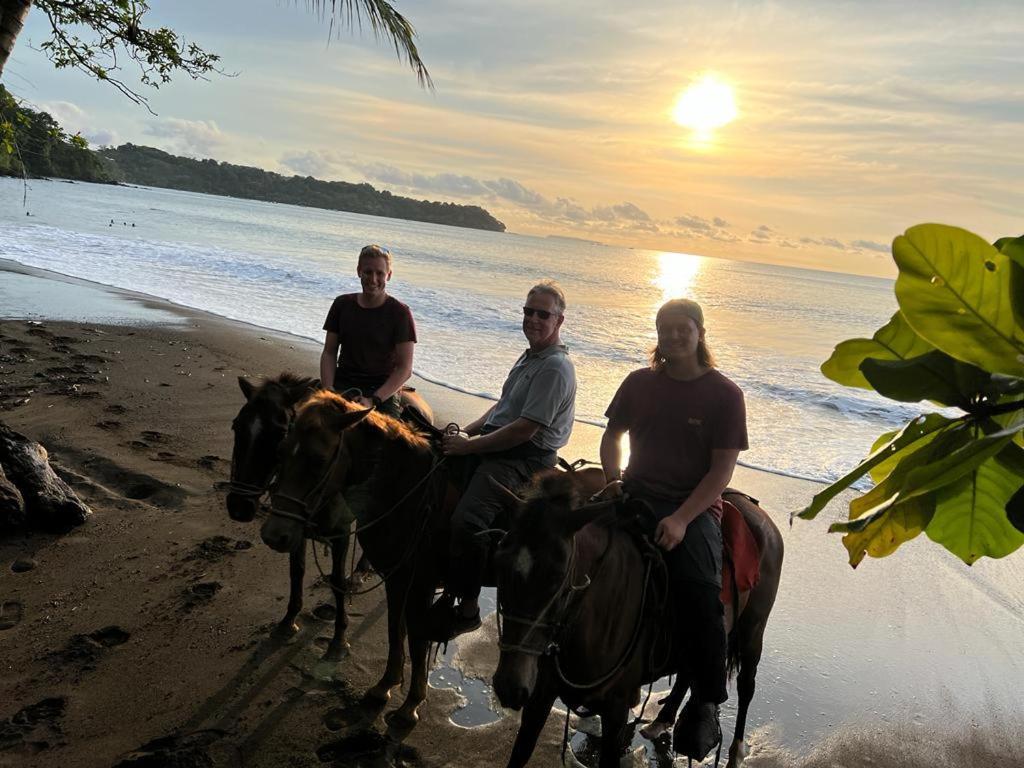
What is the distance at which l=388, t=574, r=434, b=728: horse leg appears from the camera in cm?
433

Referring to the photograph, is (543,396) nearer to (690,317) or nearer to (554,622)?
(690,317)

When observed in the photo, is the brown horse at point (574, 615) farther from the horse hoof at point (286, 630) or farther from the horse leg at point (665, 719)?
the horse hoof at point (286, 630)

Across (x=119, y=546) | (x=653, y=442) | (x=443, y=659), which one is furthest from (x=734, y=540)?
(x=119, y=546)

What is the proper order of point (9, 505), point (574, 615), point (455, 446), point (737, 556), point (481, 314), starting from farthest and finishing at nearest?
point (481, 314) < point (9, 505) < point (455, 446) < point (737, 556) < point (574, 615)

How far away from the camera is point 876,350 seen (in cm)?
90

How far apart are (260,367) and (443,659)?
Result: 9002mm

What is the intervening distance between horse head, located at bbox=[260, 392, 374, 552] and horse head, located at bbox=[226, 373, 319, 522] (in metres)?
0.54

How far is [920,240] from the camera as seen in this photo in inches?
29.7

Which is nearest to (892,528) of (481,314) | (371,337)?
(371,337)

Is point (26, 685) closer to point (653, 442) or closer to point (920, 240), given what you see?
point (653, 442)

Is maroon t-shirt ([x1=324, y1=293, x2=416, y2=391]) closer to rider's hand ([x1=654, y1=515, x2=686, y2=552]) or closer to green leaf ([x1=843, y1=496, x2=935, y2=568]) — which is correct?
rider's hand ([x1=654, y1=515, x2=686, y2=552])

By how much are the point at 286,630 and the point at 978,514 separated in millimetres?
5065

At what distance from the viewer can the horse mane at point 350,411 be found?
3.91 metres

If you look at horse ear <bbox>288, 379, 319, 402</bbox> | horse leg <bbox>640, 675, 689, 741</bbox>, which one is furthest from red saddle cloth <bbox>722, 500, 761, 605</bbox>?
horse ear <bbox>288, 379, 319, 402</bbox>
